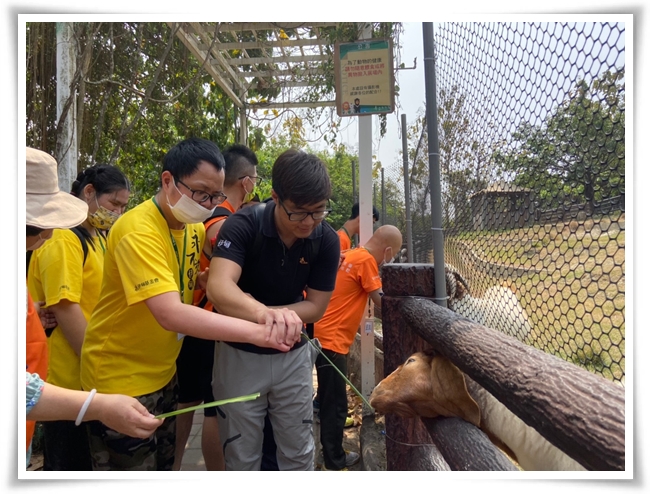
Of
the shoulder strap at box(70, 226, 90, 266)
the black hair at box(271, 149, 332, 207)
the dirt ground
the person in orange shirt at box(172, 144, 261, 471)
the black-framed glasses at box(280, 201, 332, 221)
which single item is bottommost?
the dirt ground

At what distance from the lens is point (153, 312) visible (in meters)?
1.73

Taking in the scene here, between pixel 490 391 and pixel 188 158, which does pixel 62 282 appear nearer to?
pixel 188 158

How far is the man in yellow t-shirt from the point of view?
171 cm

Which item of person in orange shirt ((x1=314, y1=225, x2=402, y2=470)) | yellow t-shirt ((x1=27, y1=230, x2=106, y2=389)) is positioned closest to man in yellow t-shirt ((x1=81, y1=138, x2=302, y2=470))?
yellow t-shirt ((x1=27, y1=230, x2=106, y2=389))

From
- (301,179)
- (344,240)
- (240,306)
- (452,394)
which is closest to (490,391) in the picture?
(452,394)

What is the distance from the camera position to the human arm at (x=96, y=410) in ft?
4.35

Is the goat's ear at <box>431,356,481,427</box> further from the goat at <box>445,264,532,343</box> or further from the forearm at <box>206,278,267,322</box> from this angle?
the forearm at <box>206,278,267,322</box>

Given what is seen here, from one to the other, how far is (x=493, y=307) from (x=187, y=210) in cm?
133

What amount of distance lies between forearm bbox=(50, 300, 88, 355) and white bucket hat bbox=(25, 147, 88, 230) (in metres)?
0.69

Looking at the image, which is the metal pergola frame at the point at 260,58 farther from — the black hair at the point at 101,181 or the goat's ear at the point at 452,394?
the goat's ear at the point at 452,394

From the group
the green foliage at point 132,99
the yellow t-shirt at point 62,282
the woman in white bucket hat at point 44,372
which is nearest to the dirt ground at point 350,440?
the yellow t-shirt at point 62,282

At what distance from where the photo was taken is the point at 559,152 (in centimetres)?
148
